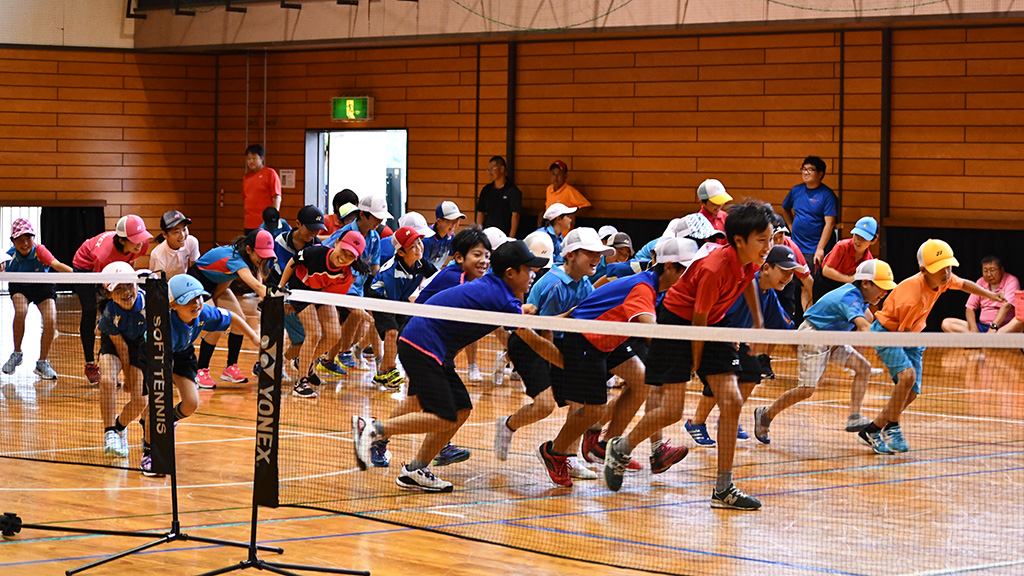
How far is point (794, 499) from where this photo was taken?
21.2ft

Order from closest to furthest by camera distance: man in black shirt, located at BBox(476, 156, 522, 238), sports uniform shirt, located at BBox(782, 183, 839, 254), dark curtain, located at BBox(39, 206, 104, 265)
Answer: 1. sports uniform shirt, located at BBox(782, 183, 839, 254)
2. man in black shirt, located at BBox(476, 156, 522, 238)
3. dark curtain, located at BBox(39, 206, 104, 265)

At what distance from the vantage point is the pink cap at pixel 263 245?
32.7 ft

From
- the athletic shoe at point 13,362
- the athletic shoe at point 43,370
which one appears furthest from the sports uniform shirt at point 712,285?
the athletic shoe at point 13,362

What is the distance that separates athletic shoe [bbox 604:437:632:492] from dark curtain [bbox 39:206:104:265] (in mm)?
13590

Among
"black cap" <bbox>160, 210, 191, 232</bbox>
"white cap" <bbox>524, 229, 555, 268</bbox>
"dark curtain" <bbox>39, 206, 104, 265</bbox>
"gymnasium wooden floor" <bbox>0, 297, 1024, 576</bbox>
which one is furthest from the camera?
"dark curtain" <bbox>39, 206, 104, 265</bbox>

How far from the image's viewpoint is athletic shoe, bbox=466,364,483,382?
10.3 meters

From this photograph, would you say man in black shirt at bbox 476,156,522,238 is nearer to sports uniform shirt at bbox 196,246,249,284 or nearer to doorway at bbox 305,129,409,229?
doorway at bbox 305,129,409,229

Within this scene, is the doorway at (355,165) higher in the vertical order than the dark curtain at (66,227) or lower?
higher

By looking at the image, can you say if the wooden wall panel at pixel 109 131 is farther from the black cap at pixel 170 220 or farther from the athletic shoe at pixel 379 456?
the athletic shoe at pixel 379 456

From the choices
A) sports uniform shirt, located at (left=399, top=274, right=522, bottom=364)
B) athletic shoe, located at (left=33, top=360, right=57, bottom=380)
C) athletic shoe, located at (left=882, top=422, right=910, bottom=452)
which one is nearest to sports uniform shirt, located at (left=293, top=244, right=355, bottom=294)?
athletic shoe, located at (left=33, top=360, right=57, bottom=380)

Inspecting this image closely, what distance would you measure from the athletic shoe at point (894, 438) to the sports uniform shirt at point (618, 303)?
2.18 meters

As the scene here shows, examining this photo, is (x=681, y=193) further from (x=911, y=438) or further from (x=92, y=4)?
(x=92, y=4)

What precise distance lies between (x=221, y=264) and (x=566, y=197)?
22.9 ft

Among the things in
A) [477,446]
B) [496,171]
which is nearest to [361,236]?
[477,446]
